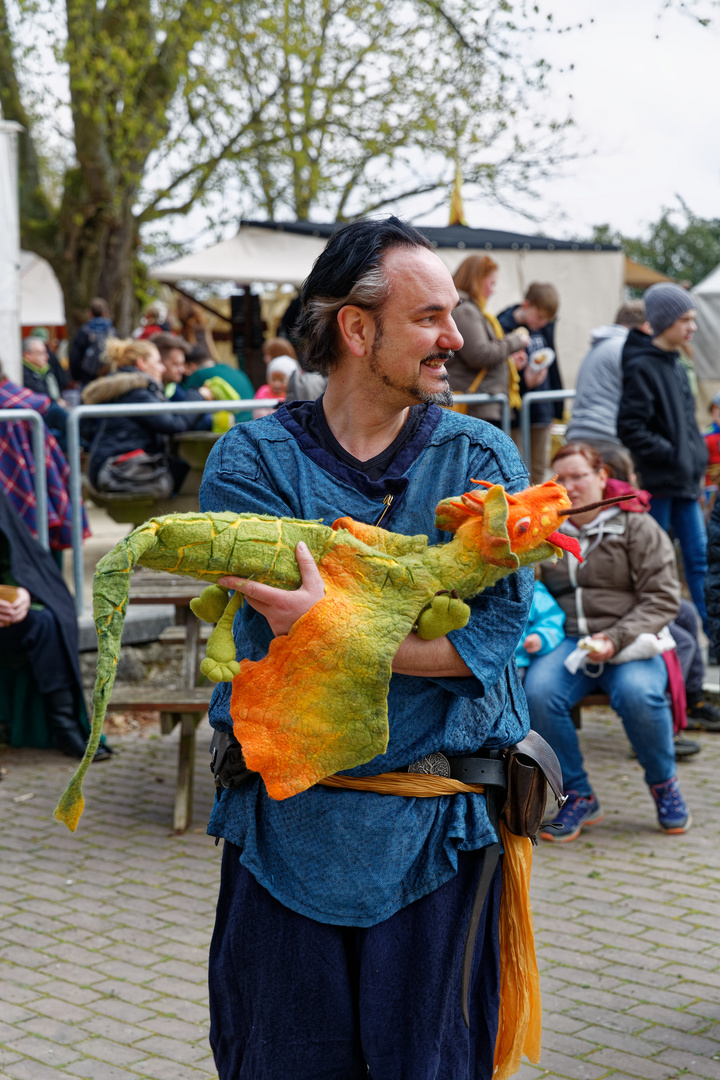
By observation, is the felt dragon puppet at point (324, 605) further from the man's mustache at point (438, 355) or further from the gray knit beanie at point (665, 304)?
the gray knit beanie at point (665, 304)

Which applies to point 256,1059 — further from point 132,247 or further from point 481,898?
point 132,247

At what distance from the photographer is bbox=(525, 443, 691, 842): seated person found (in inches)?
204

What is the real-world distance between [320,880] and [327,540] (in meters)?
0.62

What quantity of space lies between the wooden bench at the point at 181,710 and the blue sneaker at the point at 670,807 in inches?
81.6

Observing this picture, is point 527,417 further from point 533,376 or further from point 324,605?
point 324,605

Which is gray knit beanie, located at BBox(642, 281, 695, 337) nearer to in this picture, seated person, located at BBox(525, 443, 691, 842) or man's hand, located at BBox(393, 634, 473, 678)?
seated person, located at BBox(525, 443, 691, 842)

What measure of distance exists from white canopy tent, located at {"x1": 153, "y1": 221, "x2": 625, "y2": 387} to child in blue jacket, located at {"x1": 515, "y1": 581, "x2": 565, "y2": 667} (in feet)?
25.8

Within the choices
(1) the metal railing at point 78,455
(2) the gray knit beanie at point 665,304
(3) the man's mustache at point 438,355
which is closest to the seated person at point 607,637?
(2) the gray knit beanie at point 665,304

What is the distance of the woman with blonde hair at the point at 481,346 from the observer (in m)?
7.33

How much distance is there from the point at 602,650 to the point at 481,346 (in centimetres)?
277

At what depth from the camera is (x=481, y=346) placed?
24.1ft

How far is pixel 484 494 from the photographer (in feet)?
6.55

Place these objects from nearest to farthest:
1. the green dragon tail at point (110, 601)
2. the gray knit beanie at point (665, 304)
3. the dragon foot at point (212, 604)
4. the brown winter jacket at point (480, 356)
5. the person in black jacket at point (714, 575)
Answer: the green dragon tail at point (110, 601) → the dragon foot at point (212, 604) → the person in black jacket at point (714, 575) → the gray knit beanie at point (665, 304) → the brown winter jacket at point (480, 356)

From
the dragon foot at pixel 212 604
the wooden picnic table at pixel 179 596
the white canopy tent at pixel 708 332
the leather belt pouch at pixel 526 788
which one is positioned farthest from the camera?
the white canopy tent at pixel 708 332
